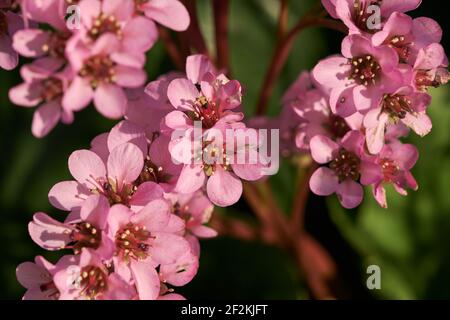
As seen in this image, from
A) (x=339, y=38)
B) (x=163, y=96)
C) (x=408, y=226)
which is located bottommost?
(x=408, y=226)

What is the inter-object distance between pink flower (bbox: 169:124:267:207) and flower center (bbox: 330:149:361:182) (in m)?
0.13

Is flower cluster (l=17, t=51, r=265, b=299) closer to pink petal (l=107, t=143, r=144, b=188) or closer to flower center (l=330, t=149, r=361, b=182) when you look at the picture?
pink petal (l=107, t=143, r=144, b=188)

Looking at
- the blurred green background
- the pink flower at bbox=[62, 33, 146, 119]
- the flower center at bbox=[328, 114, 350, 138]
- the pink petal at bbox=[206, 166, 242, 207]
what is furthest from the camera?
the blurred green background

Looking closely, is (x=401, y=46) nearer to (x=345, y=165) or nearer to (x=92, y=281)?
(x=345, y=165)

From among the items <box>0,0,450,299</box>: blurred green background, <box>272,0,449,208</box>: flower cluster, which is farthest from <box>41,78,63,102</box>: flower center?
<box>0,0,450,299</box>: blurred green background

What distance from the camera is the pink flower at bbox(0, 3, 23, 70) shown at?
83 centimetres

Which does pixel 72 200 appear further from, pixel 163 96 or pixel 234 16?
pixel 234 16

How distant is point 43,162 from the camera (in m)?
1.50

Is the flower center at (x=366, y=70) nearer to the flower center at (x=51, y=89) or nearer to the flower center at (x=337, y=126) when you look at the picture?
the flower center at (x=337, y=126)

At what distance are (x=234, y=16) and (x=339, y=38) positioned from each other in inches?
9.7

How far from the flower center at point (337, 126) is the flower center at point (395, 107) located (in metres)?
0.10

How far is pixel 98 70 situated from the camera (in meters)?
0.77
